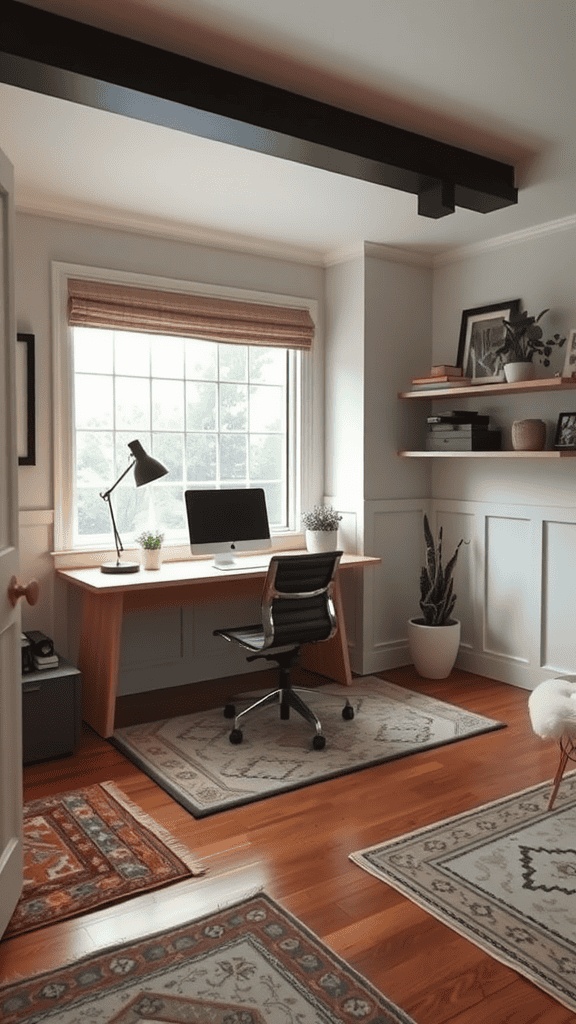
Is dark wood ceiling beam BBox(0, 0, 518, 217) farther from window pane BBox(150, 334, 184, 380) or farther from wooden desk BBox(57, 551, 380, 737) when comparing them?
wooden desk BBox(57, 551, 380, 737)

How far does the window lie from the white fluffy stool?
2249 mm

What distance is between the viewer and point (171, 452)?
169 inches

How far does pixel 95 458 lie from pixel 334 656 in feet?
5.55

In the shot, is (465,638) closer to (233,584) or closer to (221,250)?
(233,584)

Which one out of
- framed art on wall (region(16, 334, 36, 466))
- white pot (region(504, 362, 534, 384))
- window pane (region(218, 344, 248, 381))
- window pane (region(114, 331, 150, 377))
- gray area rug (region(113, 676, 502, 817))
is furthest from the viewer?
window pane (region(218, 344, 248, 381))

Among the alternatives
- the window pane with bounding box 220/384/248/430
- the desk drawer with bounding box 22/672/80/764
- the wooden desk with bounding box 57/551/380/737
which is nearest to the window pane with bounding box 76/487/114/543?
the wooden desk with bounding box 57/551/380/737

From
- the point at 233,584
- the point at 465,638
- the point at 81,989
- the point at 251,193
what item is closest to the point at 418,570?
the point at 465,638

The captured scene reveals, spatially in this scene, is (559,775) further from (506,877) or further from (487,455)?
(487,455)

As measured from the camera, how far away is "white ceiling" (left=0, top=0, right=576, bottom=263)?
2.24 meters

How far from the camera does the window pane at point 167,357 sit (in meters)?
4.21

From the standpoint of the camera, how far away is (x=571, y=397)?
3961mm

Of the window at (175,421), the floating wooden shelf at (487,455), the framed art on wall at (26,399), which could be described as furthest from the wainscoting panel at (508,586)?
the framed art on wall at (26,399)

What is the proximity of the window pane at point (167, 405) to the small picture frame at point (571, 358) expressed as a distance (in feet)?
6.66

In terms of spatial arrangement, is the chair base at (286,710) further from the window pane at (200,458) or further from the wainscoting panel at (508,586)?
the window pane at (200,458)
